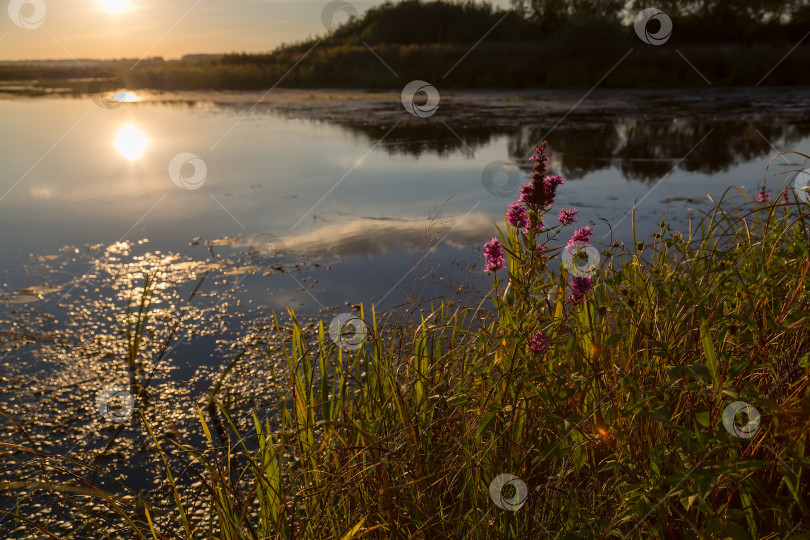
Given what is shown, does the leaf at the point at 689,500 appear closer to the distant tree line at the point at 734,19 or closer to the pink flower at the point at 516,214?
the pink flower at the point at 516,214

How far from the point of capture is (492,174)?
8.31m

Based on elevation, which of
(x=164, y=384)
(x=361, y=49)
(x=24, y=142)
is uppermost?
(x=361, y=49)

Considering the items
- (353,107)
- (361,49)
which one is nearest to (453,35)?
(361,49)

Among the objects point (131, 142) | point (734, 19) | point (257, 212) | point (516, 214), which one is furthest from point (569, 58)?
point (516, 214)

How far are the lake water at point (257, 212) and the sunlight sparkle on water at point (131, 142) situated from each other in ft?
0.24

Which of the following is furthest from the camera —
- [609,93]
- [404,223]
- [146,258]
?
[609,93]

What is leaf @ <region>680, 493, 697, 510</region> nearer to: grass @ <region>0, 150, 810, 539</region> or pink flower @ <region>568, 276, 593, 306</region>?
grass @ <region>0, 150, 810, 539</region>

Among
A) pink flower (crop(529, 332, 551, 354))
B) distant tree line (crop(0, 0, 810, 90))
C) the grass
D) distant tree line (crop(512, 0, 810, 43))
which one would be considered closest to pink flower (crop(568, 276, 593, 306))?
the grass

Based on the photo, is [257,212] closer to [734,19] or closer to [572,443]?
[572,443]

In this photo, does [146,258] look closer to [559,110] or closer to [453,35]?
[559,110]

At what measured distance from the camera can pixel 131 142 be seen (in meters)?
12.2

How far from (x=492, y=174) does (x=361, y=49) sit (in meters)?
22.9

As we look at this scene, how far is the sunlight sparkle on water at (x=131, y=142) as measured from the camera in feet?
35.8

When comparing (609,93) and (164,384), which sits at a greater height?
(609,93)
